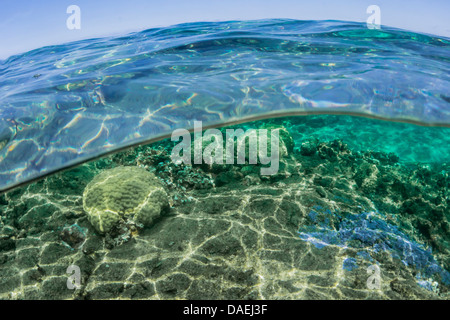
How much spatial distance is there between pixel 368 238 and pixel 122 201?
4874 millimetres

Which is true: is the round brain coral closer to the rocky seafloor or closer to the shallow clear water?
the rocky seafloor

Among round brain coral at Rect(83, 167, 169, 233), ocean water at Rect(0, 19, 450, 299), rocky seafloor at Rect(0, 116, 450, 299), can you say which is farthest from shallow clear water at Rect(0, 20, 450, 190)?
round brain coral at Rect(83, 167, 169, 233)

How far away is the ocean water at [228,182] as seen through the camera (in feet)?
12.8

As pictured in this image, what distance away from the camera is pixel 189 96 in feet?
22.4

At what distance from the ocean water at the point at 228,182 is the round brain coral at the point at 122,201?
0.09 feet

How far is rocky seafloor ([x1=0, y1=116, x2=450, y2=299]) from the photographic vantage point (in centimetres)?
372

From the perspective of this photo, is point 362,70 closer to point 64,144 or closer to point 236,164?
point 236,164

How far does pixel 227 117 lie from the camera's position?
668 cm

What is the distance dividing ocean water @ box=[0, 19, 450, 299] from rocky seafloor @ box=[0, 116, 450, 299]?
0.03 m

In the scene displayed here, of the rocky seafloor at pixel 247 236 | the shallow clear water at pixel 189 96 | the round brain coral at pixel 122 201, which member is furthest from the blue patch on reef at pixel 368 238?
the shallow clear water at pixel 189 96

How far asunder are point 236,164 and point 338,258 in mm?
3272

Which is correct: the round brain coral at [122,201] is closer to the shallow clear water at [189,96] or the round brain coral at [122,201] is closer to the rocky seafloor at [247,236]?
the rocky seafloor at [247,236]

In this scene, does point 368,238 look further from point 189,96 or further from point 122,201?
point 189,96

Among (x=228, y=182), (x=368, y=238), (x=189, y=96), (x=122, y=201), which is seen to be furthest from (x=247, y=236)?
(x=189, y=96)
